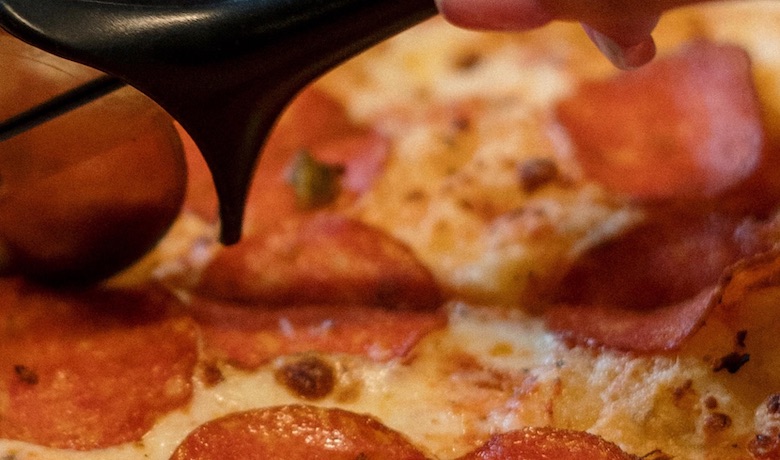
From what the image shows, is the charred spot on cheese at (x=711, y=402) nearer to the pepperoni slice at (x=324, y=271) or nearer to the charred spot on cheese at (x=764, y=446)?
the charred spot on cheese at (x=764, y=446)

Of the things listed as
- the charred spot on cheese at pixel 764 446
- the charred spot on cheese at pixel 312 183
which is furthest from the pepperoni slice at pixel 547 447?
the charred spot on cheese at pixel 312 183

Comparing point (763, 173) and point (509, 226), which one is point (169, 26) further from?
point (763, 173)

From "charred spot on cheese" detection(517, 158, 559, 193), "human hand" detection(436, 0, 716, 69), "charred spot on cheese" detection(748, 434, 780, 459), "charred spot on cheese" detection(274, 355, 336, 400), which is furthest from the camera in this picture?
"charred spot on cheese" detection(517, 158, 559, 193)

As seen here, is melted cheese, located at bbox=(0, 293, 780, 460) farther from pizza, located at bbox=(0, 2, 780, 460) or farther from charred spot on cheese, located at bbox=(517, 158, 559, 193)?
charred spot on cheese, located at bbox=(517, 158, 559, 193)

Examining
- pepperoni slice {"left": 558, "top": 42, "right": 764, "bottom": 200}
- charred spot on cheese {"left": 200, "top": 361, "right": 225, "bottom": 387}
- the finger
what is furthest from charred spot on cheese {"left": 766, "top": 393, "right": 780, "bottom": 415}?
charred spot on cheese {"left": 200, "top": 361, "right": 225, "bottom": 387}

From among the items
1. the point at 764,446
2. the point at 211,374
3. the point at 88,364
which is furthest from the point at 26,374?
the point at 764,446

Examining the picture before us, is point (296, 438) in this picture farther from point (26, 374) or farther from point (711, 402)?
point (711, 402)

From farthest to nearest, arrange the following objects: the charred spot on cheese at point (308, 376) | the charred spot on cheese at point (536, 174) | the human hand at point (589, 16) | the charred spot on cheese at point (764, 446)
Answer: the charred spot on cheese at point (536, 174), the charred spot on cheese at point (308, 376), the charred spot on cheese at point (764, 446), the human hand at point (589, 16)
